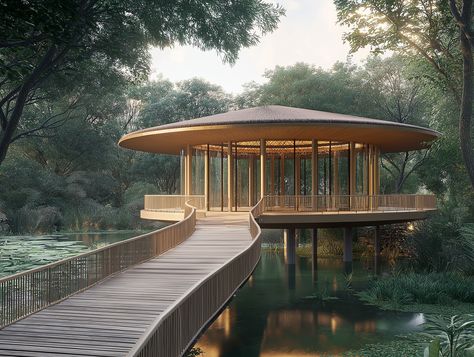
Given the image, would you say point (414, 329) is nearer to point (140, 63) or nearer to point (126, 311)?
point (126, 311)

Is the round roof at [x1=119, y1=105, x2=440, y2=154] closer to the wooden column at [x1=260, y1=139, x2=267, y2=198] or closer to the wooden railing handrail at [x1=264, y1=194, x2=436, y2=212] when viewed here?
the wooden column at [x1=260, y1=139, x2=267, y2=198]

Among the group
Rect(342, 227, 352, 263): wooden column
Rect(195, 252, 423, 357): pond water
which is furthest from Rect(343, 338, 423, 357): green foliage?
Rect(342, 227, 352, 263): wooden column

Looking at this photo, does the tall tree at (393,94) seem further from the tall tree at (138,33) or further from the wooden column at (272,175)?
the tall tree at (138,33)

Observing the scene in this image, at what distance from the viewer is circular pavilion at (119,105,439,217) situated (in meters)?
21.7

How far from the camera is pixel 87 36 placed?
1761 cm

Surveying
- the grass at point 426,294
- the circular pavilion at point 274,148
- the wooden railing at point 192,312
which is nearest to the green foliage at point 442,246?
the grass at point 426,294

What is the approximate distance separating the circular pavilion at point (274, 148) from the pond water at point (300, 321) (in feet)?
11.9

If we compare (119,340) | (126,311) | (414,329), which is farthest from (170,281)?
(414,329)

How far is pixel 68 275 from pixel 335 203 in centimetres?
1433

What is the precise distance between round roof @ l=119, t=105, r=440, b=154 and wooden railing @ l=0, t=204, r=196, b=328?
23.3 ft

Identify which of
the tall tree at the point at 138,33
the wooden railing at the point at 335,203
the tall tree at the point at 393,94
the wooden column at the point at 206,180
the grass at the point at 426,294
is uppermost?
the tall tree at the point at 393,94

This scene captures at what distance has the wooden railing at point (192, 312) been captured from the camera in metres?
6.46

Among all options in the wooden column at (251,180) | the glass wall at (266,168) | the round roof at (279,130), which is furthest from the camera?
the wooden column at (251,180)

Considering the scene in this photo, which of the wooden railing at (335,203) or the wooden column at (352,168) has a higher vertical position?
the wooden column at (352,168)
